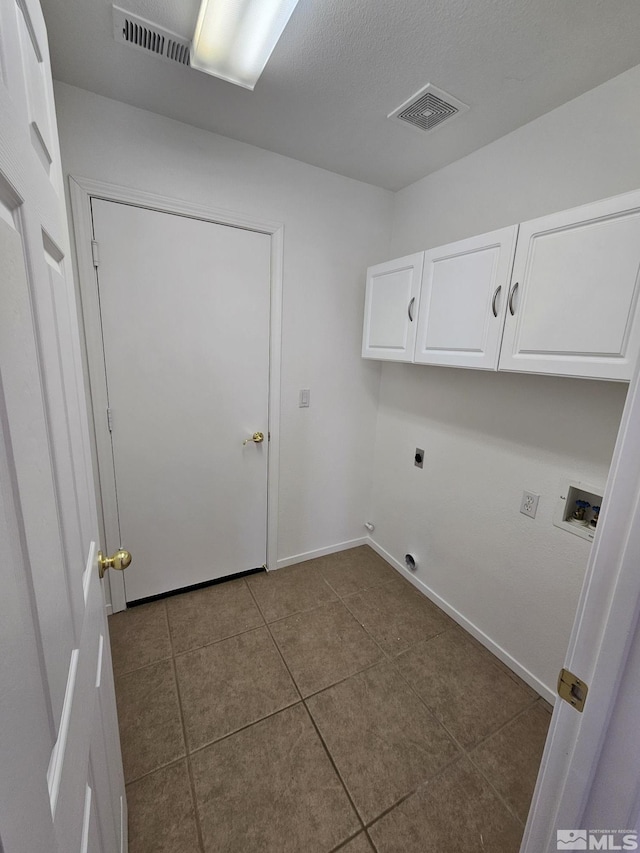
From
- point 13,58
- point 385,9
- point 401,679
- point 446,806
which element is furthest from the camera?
point 401,679

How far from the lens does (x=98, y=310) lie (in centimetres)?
165

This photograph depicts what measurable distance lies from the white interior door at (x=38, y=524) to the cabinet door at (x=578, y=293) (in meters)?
1.44

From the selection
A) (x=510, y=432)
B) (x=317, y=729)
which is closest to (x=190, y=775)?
(x=317, y=729)

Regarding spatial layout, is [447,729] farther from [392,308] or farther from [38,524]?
[392,308]

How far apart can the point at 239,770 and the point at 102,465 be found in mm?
1443

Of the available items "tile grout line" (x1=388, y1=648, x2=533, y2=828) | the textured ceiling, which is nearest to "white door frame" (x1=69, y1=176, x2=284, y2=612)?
the textured ceiling

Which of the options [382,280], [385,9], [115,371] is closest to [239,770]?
[115,371]

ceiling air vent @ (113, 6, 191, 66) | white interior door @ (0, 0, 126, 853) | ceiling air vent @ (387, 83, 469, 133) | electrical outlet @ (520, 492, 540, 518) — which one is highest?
ceiling air vent @ (113, 6, 191, 66)

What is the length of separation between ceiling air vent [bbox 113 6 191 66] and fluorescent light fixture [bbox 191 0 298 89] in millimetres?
85

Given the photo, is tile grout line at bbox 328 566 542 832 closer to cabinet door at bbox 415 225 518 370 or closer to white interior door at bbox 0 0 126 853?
white interior door at bbox 0 0 126 853

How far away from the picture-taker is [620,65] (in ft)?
3.93

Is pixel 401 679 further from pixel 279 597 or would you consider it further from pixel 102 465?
pixel 102 465

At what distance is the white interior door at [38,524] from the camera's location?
1.01ft

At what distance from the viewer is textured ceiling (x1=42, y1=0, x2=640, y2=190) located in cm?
108
